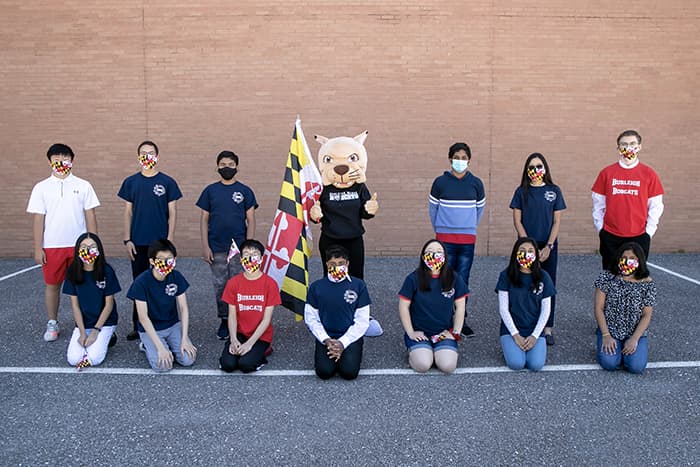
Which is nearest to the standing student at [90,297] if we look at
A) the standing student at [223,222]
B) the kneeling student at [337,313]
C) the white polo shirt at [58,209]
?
the white polo shirt at [58,209]

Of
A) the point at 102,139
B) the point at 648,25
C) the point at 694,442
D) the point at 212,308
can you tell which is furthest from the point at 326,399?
the point at 648,25

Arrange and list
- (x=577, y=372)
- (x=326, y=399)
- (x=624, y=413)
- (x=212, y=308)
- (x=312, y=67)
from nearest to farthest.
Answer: (x=624, y=413) → (x=326, y=399) → (x=577, y=372) → (x=212, y=308) → (x=312, y=67)

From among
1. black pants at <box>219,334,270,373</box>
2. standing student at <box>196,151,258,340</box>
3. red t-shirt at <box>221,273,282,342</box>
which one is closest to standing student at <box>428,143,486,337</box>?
red t-shirt at <box>221,273,282,342</box>

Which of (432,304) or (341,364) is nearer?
(341,364)

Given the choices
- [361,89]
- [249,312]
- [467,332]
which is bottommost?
[467,332]

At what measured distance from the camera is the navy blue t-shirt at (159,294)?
5.13 m

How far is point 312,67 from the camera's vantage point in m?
9.77

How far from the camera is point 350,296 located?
16.5 feet

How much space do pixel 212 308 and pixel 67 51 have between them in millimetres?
5787

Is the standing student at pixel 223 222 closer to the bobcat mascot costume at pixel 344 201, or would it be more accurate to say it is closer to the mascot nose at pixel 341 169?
the bobcat mascot costume at pixel 344 201

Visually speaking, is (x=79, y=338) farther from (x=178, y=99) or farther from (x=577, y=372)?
(x=178, y=99)

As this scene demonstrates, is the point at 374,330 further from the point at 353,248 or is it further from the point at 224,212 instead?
the point at 224,212

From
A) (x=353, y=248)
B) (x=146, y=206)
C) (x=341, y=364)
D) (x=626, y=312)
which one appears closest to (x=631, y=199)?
(x=626, y=312)

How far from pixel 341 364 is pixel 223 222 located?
6.40 ft
